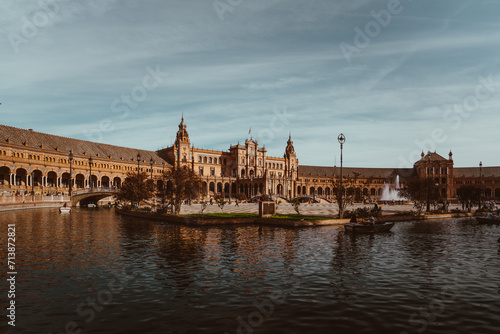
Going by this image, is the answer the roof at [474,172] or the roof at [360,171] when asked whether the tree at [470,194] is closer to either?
the roof at [360,171]

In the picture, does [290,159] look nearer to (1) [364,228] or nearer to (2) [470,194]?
(2) [470,194]

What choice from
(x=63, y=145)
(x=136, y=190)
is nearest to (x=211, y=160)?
(x=63, y=145)

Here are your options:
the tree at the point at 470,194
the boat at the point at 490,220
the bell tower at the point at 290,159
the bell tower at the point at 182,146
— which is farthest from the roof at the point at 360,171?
the boat at the point at 490,220

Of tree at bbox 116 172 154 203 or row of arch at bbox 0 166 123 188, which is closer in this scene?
tree at bbox 116 172 154 203

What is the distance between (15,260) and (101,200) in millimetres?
74274

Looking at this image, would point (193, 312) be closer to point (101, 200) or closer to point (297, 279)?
point (297, 279)

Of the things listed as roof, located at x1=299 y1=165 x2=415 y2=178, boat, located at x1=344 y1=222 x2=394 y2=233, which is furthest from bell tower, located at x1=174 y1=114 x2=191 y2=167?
boat, located at x1=344 y1=222 x2=394 y2=233

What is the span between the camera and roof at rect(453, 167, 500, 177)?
509 feet

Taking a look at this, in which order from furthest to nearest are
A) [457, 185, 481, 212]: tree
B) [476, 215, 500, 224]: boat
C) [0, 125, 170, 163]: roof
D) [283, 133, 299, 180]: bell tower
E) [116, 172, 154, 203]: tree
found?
1. [283, 133, 299, 180]: bell tower
2. [0, 125, 170, 163]: roof
3. [457, 185, 481, 212]: tree
4. [116, 172, 154, 203]: tree
5. [476, 215, 500, 224]: boat

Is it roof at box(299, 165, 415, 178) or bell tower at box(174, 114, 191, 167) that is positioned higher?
bell tower at box(174, 114, 191, 167)

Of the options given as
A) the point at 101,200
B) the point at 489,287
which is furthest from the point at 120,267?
the point at 101,200

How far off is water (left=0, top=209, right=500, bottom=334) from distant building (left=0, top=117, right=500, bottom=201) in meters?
35.9

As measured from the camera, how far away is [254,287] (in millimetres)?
13586

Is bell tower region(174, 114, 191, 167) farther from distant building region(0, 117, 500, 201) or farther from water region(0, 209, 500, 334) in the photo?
water region(0, 209, 500, 334)
